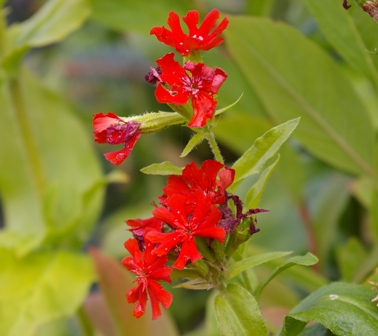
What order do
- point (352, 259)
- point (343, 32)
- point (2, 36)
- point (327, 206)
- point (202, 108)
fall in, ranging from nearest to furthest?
point (202, 108)
point (343, 32)
point (352, 259)
point (2, 36)
point (327, 206)

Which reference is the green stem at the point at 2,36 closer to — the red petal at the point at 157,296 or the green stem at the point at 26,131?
the green stem at the point at 26,131

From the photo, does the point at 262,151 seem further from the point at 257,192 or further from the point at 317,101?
the point at 317,101

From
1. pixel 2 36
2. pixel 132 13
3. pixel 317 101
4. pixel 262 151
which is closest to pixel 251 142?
pixel 317 101

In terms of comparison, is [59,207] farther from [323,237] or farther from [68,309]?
[323,237]

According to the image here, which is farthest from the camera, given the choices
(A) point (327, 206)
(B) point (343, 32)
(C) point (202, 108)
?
(A) point (327, 206)

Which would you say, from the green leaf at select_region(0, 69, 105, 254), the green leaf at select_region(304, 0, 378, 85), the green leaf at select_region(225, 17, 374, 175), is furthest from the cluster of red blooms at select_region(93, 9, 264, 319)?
the green leaf at select_region(0, 69, 105, 254)

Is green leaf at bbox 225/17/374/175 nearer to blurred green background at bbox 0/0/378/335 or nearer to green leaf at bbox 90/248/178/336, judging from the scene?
blurred green background at bbox 0/0/378/335
